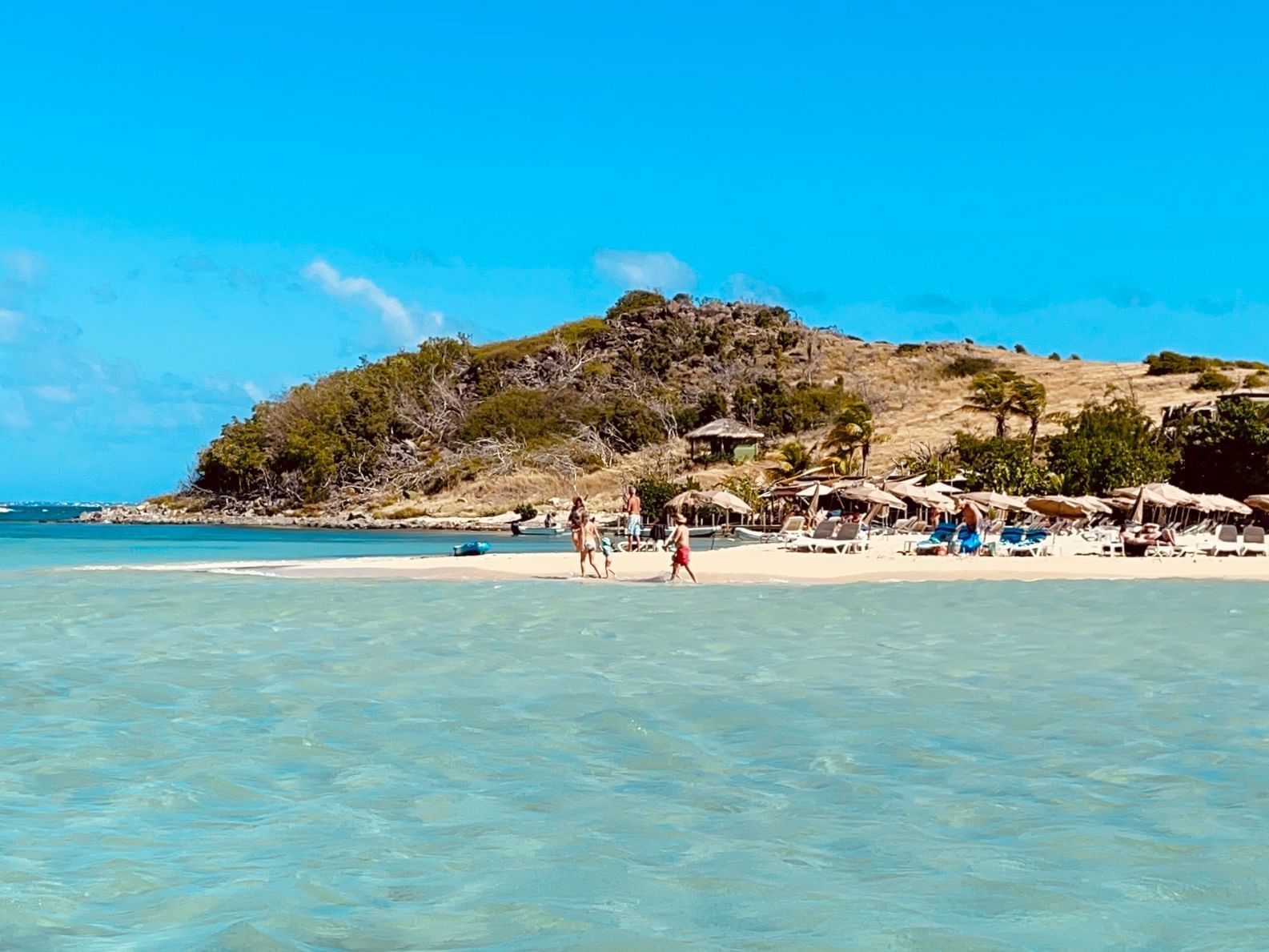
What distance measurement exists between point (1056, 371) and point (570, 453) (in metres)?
33.2

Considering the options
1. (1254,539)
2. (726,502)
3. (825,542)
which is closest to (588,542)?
(825,542)

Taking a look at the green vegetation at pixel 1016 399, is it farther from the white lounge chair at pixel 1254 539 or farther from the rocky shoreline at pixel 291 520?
the white lounge chair at pixel 1254 539

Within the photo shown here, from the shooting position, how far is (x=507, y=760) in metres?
7.70

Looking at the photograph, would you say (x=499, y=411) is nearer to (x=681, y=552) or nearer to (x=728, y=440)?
(x=728, y=440)

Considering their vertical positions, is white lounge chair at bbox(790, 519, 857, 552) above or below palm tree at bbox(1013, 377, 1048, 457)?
below

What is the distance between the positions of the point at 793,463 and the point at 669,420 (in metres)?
18.5

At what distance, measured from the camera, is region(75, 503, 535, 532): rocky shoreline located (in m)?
53.6

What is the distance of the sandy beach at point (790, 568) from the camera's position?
2133cm

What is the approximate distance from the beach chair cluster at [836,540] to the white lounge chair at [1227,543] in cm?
736

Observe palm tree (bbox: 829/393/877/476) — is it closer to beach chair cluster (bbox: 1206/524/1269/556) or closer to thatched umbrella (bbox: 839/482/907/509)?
thatched umbrella (bbox: 839/482/907/509)

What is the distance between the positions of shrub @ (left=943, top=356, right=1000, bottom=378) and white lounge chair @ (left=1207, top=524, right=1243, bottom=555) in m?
54.3

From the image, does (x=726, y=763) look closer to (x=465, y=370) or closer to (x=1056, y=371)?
(x=1056, y=371)

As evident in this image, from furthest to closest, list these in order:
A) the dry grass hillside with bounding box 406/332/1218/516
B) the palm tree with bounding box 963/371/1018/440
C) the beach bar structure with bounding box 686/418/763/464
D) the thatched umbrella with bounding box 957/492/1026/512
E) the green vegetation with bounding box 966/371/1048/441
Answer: the dry grass hillside with bounding box 406/332/1218/516
the beach bar structure with bounding box 686/418/763/464
the palm tree with bounding box 963/371/1018/440
the green vegetation with bounding box 966/371/1048/441
the thatched umbrella with bounding box 957/492/1026/512

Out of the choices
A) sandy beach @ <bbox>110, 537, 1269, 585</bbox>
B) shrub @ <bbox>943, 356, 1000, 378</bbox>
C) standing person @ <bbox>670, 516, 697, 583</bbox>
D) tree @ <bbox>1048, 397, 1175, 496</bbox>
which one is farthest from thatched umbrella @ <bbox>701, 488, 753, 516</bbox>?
shrub @ <bbox>943, 356, 1000, 378</bbox>
